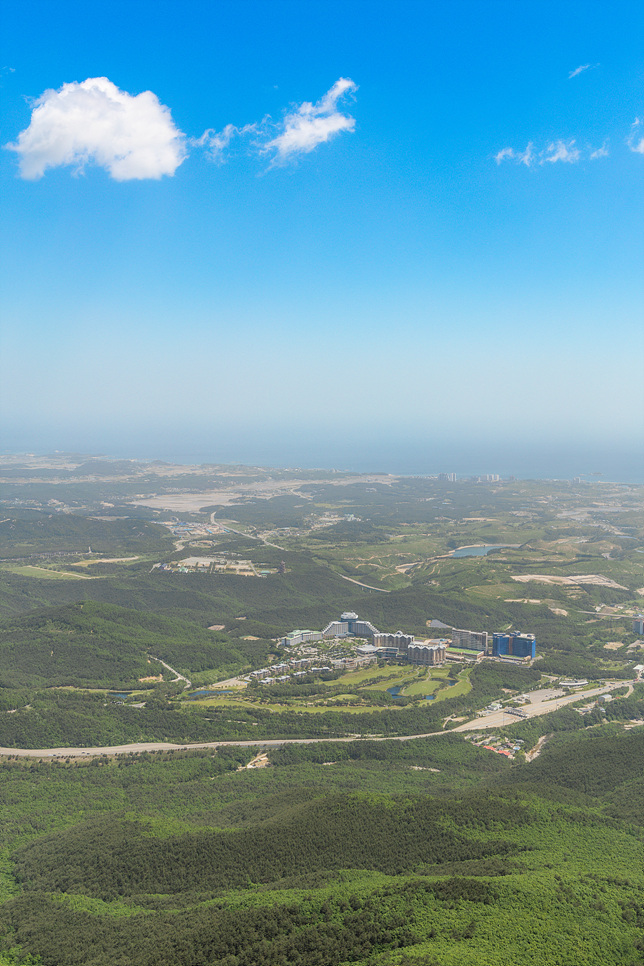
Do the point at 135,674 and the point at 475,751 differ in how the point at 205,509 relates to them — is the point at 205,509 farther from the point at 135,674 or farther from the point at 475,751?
the point at 475,751

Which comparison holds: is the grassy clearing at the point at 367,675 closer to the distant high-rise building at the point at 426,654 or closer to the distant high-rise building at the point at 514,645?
the distant high-rise building at the point at 426,654

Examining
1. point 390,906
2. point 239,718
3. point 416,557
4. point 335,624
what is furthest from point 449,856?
point 416,557

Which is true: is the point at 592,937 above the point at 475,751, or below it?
above

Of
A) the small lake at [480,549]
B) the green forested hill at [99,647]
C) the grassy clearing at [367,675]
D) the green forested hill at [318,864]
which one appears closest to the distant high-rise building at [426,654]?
the grassy clearing at [367,675]

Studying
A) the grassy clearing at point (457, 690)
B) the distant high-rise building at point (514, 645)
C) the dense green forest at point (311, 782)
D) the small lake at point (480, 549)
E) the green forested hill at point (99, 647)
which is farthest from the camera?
the small lake at point (480, 549)

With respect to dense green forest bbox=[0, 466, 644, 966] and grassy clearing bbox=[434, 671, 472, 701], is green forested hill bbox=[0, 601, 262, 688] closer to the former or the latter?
dense green forest bbox=[0, 466, 644, 966]

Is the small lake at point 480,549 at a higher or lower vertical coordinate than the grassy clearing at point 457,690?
higher

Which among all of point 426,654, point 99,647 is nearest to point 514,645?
point 426,654

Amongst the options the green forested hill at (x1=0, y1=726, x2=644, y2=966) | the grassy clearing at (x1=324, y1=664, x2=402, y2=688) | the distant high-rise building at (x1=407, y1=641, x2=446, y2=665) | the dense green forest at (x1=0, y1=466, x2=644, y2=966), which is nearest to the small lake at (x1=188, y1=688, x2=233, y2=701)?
the dense green forest at (x1=0, y1=466, x2=644, y2=966)
